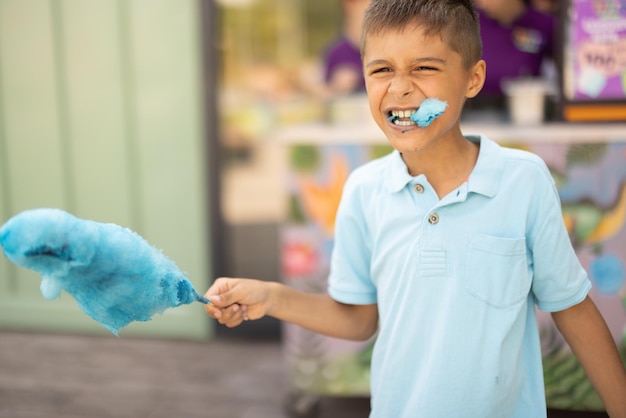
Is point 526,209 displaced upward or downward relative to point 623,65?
downward

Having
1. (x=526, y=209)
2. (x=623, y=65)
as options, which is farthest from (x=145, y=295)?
(x=623, y=65)

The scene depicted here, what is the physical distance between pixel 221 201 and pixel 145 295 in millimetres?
2415

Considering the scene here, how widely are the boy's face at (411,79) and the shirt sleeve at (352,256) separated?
17cm

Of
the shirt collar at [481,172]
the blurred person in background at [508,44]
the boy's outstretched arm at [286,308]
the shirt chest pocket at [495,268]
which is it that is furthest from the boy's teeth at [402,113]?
the blurred person in background at [508,44]

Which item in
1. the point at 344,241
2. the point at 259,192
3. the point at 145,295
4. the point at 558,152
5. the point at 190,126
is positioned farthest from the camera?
the point at 259,192

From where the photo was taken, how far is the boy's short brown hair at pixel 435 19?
1219mm

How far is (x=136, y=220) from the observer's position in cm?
374

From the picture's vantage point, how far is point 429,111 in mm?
1230

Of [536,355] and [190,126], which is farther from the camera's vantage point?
[190,126]

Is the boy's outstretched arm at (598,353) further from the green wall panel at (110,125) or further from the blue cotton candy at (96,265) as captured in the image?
the green wall panel at (110,125)

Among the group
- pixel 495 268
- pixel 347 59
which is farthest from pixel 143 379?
pixel 495 268

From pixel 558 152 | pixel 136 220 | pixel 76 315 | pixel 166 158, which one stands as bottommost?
pixel 76 315

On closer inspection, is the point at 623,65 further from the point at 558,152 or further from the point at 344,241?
the point at 344,241

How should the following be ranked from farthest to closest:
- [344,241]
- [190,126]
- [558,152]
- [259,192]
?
1. [259,192]
2. [190,126]
3. [558,152]
4. [344,241]
